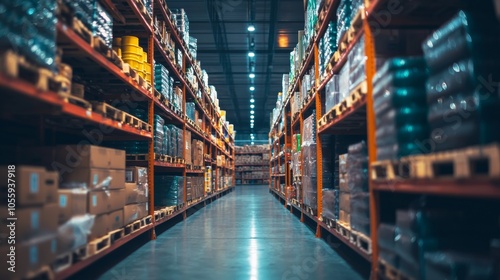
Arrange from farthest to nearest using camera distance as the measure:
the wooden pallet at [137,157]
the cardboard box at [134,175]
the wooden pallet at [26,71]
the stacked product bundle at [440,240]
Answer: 1. the wooden pallet at [137,157]
2. the cardboard box at [134,175]
3. the stacked product bundle at [440,240]
4. the wooden pallet at [26,71]

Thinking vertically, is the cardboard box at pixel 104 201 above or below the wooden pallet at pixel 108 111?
below

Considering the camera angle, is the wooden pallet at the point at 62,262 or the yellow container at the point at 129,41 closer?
the wooden pallet at the point at 62,262

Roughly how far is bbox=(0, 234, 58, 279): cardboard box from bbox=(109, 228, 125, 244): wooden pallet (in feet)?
4.19

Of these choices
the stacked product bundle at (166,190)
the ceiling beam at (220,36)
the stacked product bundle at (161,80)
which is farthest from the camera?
the ceiling beam at (220,36)

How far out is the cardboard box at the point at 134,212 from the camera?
4336 millimetres

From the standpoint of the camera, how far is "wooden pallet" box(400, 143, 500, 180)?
1.58 metres

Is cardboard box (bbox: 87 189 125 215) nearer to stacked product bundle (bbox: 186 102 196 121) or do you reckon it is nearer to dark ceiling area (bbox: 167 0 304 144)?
stacked product bundle (bbox: 186 102 196 121)

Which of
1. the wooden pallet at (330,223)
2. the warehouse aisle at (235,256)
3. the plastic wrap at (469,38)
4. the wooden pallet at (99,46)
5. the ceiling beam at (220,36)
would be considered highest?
the ceiling beam at (220,36)

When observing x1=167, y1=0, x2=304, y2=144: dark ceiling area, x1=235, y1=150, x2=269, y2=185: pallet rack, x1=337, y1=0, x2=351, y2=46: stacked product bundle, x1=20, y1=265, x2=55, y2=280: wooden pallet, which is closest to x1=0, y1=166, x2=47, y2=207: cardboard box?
x1=20, y1=265, x2=55, y2=280: wooden pallet

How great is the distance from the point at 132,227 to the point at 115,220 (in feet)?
1.84

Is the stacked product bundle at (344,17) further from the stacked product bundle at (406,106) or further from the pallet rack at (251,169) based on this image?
the pallet rack at (251,169)

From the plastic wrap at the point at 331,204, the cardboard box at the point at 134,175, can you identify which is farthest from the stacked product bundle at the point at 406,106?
the cardboard box at the point at 134,175

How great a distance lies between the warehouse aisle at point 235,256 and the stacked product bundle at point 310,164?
21.2 inches

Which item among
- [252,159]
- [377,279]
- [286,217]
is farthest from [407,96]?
[252,159]
